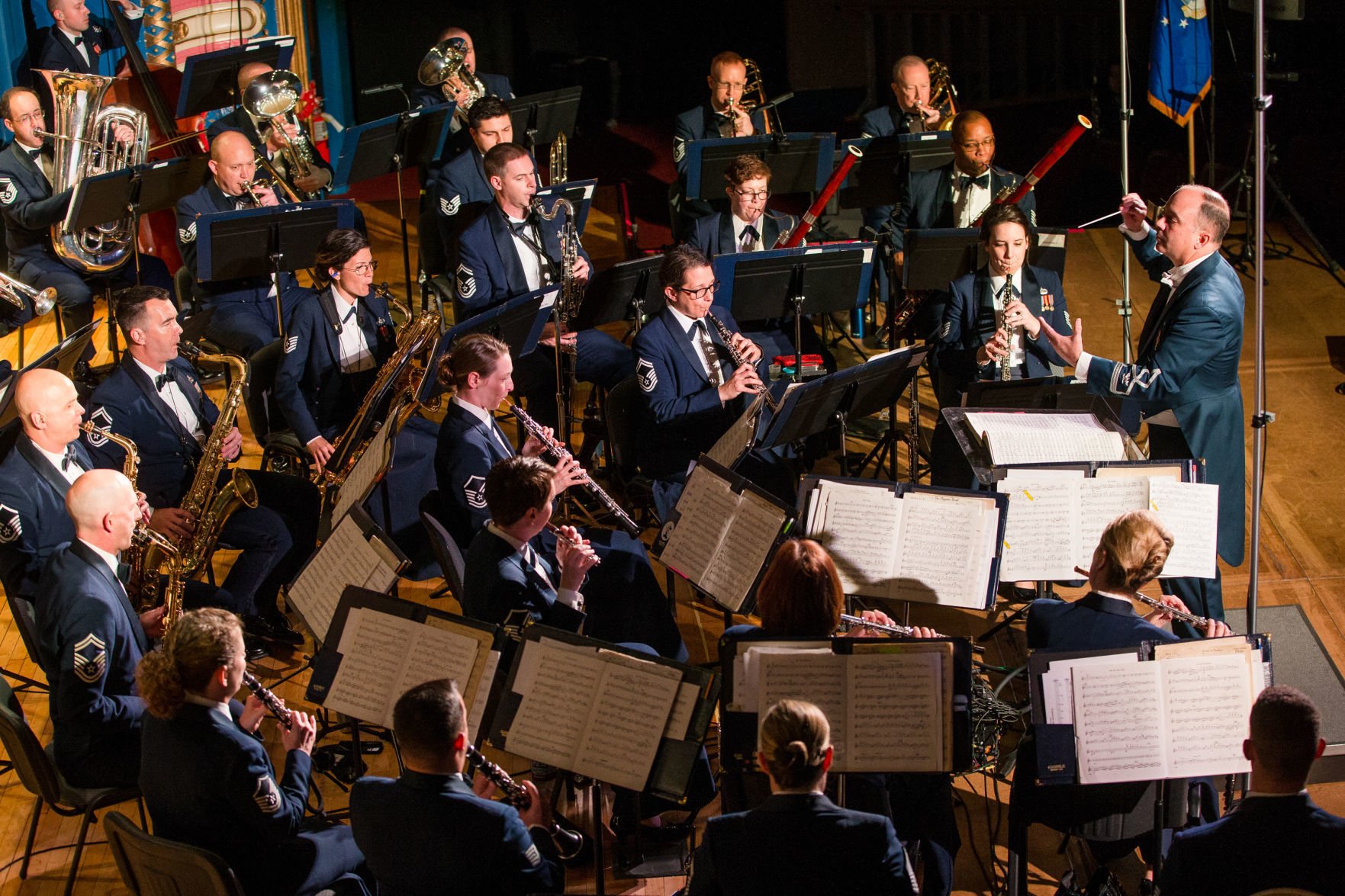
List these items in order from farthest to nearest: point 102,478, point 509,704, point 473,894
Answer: point 102,478
point 509,704
point 473,894

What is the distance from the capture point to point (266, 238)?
21.2 feet

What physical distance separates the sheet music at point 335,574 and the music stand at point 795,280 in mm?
2385

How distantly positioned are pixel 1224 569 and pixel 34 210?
644cm

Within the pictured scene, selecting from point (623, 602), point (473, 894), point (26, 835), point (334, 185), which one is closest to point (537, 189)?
point (334, 185)

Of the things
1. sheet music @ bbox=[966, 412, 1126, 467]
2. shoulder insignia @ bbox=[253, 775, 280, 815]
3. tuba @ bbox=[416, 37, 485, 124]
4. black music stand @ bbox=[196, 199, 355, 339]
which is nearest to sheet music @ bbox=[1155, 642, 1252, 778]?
sheet music @ bbox=[966, 412, 1126, 467]

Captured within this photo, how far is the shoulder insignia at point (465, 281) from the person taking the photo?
6727 millimetres

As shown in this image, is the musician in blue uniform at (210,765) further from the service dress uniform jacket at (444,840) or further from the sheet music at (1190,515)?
the sheet music at (1190,515)

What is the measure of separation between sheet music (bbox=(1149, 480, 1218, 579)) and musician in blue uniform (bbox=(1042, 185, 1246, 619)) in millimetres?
661

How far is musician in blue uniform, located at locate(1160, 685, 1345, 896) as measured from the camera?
10.3 feet

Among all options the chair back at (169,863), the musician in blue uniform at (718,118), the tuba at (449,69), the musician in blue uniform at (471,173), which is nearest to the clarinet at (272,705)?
the chair back at (169,863)

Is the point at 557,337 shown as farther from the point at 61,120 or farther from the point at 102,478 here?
the point at 61,120

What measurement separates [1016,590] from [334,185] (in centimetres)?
427

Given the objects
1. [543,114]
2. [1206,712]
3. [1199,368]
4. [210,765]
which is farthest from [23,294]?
[1206,712]

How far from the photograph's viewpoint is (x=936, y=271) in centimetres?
654
